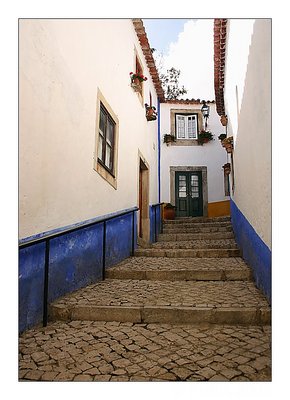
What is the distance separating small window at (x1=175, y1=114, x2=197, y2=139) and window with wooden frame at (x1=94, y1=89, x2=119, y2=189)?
6921 mm

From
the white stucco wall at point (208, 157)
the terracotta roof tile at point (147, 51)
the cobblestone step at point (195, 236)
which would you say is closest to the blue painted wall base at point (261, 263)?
the cobblestone step at point (195, 236)

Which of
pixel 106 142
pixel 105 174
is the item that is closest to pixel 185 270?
pixel 105 174

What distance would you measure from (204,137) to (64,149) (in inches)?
365

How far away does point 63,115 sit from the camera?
3.55 meters

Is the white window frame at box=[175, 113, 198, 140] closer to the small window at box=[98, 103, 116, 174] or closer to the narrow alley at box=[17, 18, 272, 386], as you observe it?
the narrow alley at box=[17, 18, 272, 386]

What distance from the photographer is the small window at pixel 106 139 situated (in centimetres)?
496

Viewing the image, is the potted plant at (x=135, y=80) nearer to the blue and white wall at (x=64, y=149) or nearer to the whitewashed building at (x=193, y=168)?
the blue and white wall at (x=64, y=149)

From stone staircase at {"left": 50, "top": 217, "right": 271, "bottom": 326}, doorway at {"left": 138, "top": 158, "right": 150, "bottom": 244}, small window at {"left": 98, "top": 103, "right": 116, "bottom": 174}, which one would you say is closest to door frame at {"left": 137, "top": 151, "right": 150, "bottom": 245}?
doorway at {"left": 138, "top": 158, "right": 150, "bottom": 244}

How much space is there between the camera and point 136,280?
14.7 ft

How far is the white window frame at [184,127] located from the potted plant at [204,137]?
0.26 meters

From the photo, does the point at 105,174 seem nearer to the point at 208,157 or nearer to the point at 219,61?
the point at 219,61
